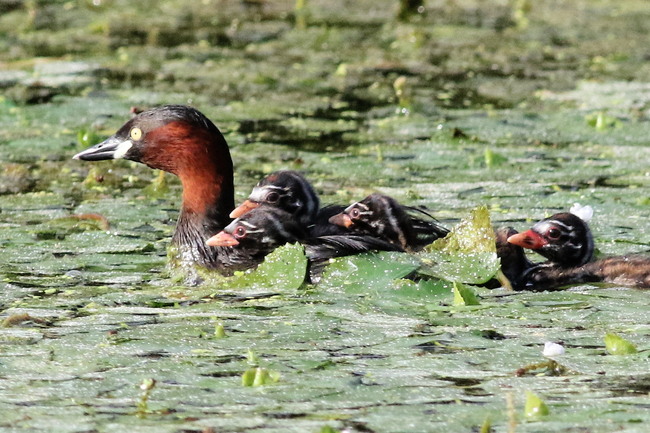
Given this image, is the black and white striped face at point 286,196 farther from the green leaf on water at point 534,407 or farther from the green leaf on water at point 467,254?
the green leaf on water at point 534,407

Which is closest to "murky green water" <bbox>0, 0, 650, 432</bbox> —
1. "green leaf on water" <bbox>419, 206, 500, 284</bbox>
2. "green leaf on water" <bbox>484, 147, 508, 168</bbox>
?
"green leaf on water" <bbox>484, 147, 508, 168</bbox>

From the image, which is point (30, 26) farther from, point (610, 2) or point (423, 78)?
point (610, 2)

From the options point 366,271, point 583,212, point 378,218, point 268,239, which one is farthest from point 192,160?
point 583,212

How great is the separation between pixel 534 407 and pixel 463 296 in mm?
1780

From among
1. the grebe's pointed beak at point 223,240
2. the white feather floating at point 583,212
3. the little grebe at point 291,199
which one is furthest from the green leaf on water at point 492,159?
the grebe's pointed beak at point 223,240

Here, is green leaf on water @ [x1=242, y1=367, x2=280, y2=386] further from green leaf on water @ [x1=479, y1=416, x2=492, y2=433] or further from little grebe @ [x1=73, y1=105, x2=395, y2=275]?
little grebe @ [x1=73, y1=105, x2=395, y2=275]

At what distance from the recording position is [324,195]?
30.0 ft

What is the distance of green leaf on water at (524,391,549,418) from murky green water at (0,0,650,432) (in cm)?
3

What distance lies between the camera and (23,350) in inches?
222

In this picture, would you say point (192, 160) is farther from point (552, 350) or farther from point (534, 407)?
point (534, 407)

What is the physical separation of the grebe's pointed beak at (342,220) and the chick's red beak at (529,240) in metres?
0.88

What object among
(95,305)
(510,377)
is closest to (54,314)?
(95,305)

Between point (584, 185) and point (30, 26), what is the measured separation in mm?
9630

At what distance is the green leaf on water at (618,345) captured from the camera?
5.52 m
